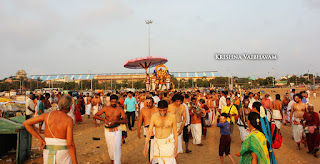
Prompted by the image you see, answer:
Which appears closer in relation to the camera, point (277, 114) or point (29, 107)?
point (277, 114)

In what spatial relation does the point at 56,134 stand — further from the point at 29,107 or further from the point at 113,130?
the point at 29,107

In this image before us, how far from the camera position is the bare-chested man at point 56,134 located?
310 centimetres

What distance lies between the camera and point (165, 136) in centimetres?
396

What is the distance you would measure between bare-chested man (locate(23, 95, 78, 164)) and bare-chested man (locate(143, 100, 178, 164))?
1456mm

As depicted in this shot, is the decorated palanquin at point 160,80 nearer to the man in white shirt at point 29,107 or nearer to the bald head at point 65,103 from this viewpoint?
the man in white shirt at point 29,107

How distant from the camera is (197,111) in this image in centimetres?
716

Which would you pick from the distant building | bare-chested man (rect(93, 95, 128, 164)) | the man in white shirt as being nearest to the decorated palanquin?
the man in white shirt

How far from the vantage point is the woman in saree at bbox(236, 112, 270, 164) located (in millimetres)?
2881

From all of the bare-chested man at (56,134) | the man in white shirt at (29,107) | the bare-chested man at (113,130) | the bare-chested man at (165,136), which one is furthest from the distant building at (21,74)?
the bare-chested man at (165,136)

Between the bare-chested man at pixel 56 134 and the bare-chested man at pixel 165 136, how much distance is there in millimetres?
1456

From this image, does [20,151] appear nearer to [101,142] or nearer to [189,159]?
[101,142]

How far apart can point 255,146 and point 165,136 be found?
158 cm

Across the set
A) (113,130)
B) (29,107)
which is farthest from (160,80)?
(113,130)

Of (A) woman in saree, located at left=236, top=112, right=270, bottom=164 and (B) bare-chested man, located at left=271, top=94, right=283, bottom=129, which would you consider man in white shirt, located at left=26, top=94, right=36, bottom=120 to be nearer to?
(A) woman in saree, located at left=236, top=112, right=270, bottom=164
